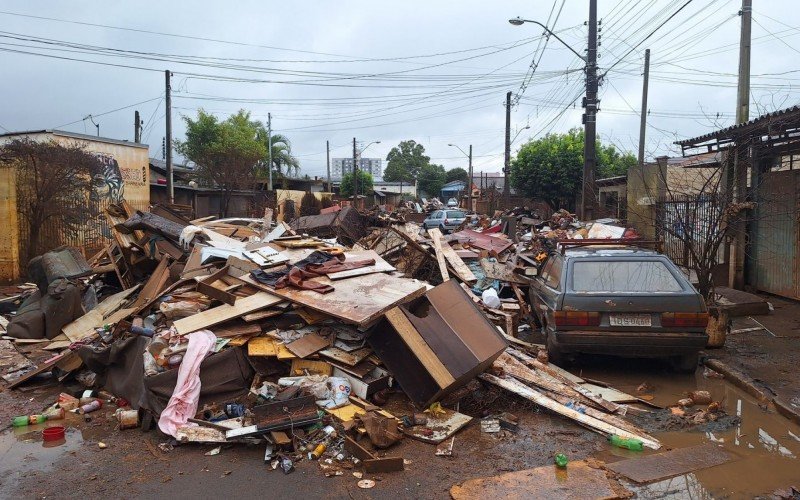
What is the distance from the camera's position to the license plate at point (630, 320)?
6.30m

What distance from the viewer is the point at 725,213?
8.62 meters

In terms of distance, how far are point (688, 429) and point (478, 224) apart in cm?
2189

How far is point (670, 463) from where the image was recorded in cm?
444

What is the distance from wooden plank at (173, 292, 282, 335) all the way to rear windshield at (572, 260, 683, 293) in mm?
3611

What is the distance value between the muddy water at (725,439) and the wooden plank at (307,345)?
2941mm

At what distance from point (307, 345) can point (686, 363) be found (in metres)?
4.39

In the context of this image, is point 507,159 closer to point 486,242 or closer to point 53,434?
point 486,242

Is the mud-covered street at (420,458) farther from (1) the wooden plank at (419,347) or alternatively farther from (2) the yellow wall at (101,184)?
(2) the yellow wall at (101,184)

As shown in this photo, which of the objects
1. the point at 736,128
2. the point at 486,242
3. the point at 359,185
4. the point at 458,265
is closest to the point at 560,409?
the point at 458,265

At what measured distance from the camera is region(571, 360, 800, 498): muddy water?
4078 mm

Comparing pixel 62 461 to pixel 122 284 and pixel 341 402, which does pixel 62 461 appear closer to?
pixel 341 402

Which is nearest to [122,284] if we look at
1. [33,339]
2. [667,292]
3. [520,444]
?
[33,339]

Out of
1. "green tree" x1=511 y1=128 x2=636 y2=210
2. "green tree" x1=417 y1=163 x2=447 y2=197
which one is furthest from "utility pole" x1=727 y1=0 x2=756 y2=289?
"green tree" x1=417 y1=163 x2=447 y2=197

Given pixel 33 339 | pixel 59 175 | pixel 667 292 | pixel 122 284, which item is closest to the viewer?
pixel 667 292
